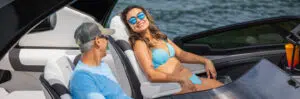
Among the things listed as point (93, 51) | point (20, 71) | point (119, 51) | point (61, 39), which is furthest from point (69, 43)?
point (93, 51)

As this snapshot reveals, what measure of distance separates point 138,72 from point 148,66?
0.35 ft

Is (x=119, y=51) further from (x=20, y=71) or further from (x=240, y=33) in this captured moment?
(x=20, y=71)

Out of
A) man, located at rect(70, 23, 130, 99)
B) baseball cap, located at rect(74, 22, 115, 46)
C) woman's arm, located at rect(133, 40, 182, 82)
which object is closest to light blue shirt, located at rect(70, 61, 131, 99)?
man, located at rect(70, 23, 130, 99)

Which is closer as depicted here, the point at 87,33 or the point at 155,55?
the point at 87,33

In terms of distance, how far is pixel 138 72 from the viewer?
3598 mm

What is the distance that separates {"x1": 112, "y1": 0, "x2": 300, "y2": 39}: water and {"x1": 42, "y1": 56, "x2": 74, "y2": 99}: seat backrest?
41.1 feet

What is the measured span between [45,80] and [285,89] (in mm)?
1292

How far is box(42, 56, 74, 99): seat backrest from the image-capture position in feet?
8.67

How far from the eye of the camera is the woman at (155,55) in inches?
138

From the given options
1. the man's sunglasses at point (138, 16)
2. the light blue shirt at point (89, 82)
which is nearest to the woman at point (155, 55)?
the man's sunglasses at point (138, 16)

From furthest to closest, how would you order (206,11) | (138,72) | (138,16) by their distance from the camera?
1. (206,11)
2. (138,72)
3. (138,16)

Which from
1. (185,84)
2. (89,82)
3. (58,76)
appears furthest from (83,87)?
(185,84)

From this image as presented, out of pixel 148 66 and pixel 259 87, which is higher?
pixel 259 87

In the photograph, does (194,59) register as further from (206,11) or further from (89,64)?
(206,11)
